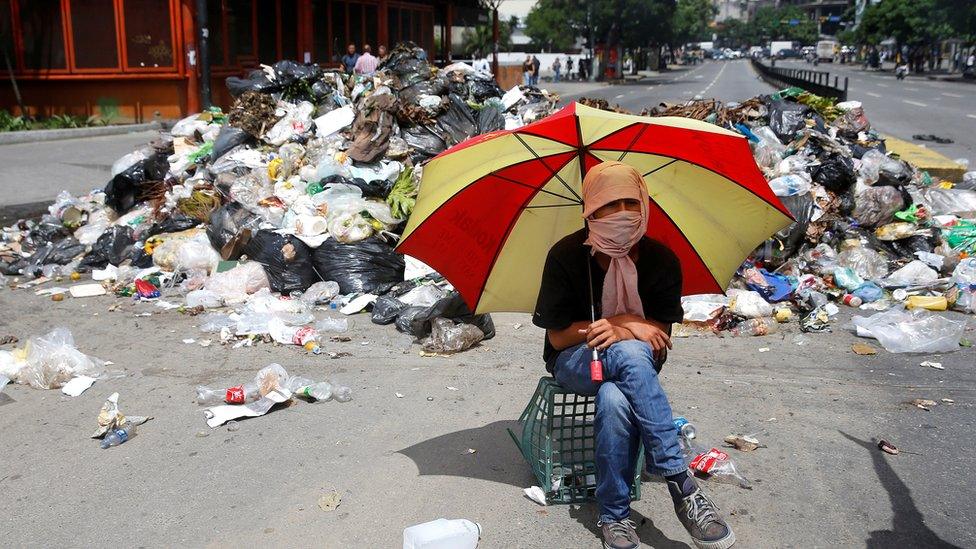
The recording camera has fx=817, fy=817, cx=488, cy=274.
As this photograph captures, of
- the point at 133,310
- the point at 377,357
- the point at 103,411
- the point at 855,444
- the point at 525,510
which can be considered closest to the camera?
the point at 525,510

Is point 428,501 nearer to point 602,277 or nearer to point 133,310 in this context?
point 602,277

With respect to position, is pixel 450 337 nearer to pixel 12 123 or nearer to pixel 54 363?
pixel 54 363

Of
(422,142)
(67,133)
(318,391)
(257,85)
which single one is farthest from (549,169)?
(67,133)

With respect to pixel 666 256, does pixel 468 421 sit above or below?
below

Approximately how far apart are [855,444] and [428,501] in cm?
202

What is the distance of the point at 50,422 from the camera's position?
13.6 feet

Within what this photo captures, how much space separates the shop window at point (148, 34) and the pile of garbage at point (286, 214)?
8847 millimetres

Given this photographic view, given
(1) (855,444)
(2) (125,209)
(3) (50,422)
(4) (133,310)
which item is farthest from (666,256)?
(2) (125,209)

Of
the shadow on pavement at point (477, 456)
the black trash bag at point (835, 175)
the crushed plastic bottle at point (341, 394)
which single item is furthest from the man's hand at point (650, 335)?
the black trash bag at point (835, 175)

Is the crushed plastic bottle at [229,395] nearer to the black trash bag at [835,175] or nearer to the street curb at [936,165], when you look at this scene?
the black trash bag at [835,175]

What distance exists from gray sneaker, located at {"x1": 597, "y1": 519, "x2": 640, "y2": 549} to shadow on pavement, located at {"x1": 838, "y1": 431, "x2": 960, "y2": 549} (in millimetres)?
892

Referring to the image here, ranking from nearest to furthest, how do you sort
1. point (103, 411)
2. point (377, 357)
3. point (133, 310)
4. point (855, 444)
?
point (855, 444) < point (103, 411) < point (377, 357) < point (133, 310)

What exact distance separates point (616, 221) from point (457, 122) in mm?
6061

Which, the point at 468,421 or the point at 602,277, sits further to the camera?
the point at 468,421
